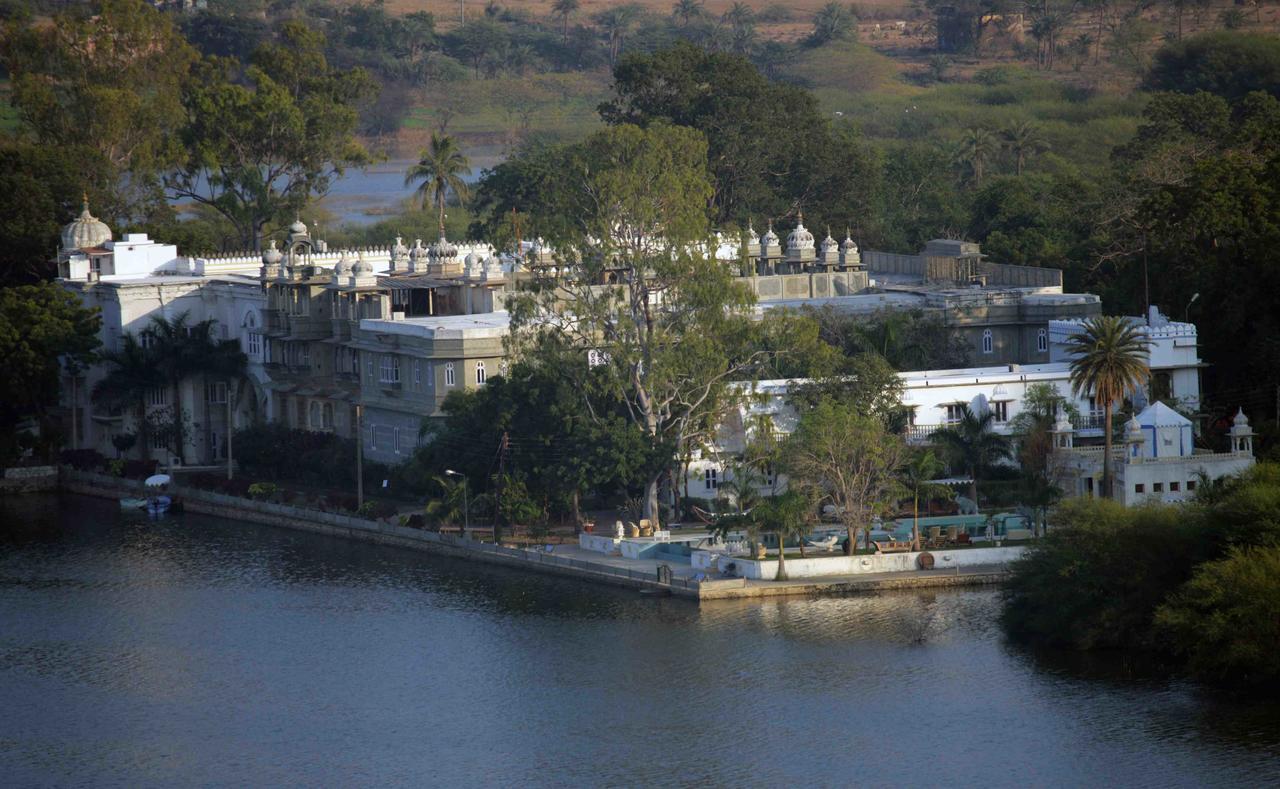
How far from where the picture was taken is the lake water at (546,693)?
48.9 metres

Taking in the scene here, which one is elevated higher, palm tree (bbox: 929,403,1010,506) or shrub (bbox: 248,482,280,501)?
palm tree (bbox: 929,403,1010,506)

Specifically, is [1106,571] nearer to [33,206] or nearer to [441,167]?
[33,206]

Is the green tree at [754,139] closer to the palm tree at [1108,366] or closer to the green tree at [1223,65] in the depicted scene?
the green tree at [1223,65]

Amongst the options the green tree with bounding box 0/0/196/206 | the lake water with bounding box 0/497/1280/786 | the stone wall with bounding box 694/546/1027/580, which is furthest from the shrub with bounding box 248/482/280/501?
the green tree with bounding box 0/0/196/206

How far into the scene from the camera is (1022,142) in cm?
13612

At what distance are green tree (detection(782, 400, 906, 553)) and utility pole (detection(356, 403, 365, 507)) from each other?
1506 cm

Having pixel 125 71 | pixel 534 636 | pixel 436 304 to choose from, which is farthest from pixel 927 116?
pixel 534 636

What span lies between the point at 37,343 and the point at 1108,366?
119 ft

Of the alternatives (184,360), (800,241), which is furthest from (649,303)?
(800,241)

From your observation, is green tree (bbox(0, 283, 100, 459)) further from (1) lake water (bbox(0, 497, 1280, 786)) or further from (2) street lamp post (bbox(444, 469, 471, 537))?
(2) street lamp post (bbox(444, 469, 471, 537))

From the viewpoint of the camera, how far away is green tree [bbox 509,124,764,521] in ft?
219

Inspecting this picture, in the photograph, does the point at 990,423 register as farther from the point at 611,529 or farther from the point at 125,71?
the point at 125,71

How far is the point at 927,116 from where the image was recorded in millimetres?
156750

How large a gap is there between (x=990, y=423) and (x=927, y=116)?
89415 mm
